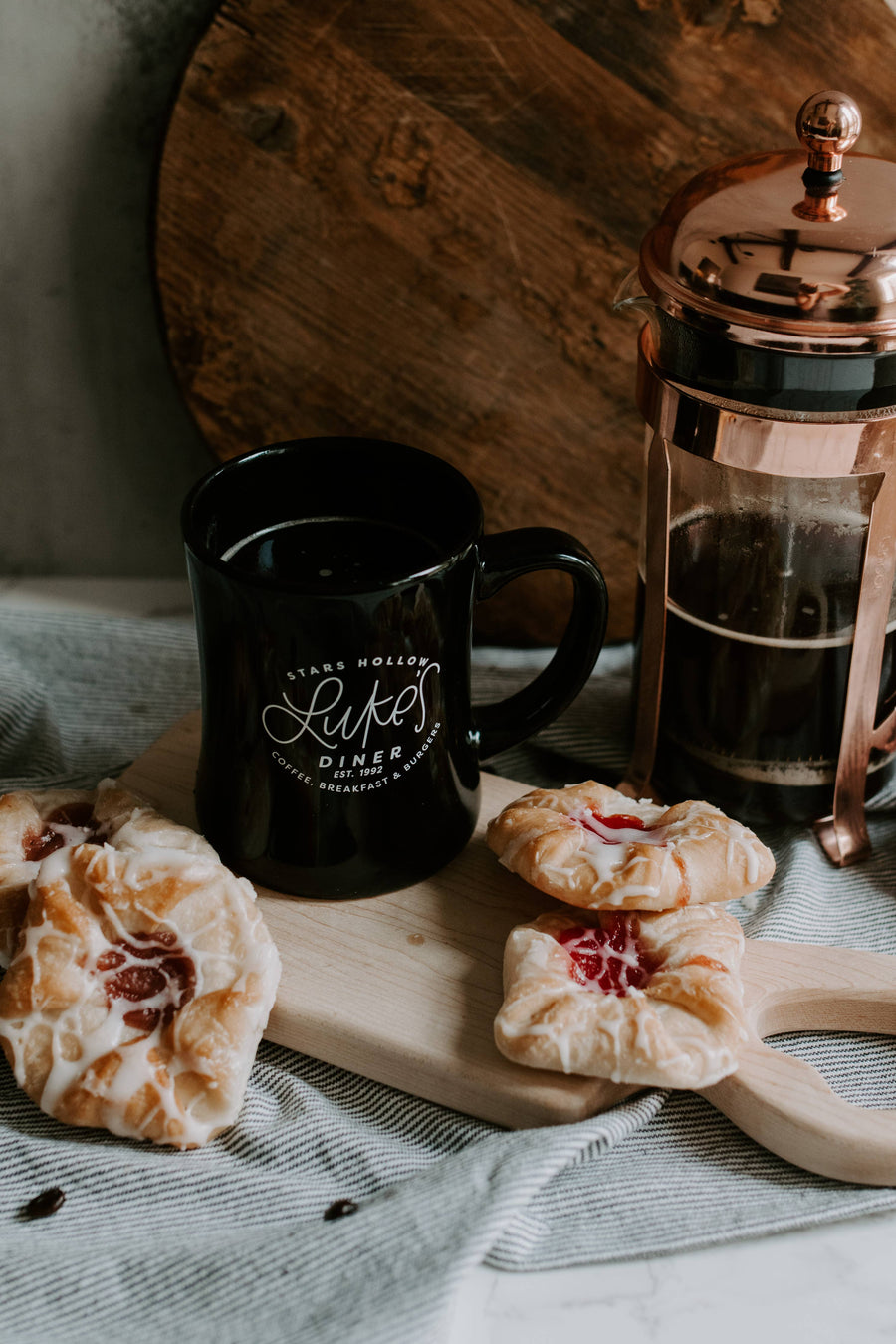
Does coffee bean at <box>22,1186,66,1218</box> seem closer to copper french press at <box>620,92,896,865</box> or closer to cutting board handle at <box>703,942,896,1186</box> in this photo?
cutting board handle at <box>703,942,896,1186</box>

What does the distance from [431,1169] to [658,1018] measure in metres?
0.14

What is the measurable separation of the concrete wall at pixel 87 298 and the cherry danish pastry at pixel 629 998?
0.66m

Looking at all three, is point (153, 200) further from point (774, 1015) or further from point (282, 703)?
point (774, 1015)

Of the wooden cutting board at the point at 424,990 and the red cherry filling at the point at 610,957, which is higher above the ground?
the red cherry filling at the point at 610,957

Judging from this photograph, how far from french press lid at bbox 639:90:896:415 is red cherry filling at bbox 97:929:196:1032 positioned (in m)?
0.45

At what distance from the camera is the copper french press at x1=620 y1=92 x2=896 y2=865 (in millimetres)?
703

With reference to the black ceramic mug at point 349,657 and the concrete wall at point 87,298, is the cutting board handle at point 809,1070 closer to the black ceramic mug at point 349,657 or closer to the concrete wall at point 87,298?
the black ceramic mug at point 349,657

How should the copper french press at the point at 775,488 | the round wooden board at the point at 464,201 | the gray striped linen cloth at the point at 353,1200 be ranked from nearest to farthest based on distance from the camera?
1. the gray striped linen cloth at the point at 353,1200
2. the copper french press at the point at 775,488
3. the round wooden board at the point at 464,201

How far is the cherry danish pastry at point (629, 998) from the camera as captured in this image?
653 millimetres

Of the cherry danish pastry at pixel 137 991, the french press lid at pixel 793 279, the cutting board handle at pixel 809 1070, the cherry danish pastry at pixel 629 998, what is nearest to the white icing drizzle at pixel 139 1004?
the cherry danish pastry at pixel 137 991

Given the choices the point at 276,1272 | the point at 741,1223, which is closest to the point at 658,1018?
the point at 741,1223

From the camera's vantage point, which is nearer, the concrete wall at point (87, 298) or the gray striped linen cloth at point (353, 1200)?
the gray striped linen cloth at point (353, 1200)

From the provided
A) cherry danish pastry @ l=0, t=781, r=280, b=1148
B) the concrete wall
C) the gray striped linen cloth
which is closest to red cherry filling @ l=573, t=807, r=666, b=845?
the gray striped linen cloth

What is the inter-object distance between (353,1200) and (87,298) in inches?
31.0
